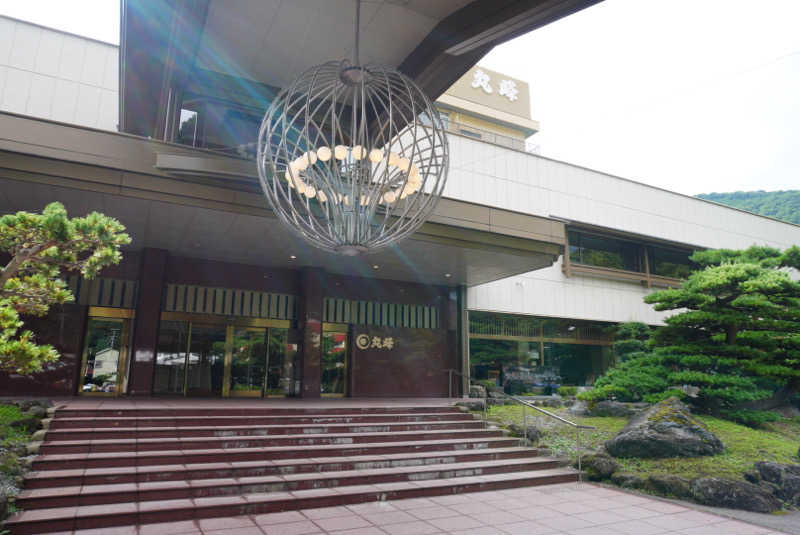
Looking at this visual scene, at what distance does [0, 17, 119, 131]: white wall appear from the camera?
11.5m

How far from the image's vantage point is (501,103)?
2698 cm

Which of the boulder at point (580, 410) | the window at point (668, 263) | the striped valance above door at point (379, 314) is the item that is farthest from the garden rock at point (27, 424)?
the window at point (668, 263)

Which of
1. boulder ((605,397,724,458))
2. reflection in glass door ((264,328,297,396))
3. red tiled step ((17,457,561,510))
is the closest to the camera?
red tiled step ((17,457,561,510))

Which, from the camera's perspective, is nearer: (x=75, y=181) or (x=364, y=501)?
(x=364, y=501)

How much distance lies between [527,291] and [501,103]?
48.6 ft

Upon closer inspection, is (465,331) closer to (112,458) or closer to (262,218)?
(262,218)

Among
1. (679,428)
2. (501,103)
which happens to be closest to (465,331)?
(679,428)

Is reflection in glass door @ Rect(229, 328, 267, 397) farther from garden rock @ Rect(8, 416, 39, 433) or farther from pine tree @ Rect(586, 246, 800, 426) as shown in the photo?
pine tree @ Rect(586, 246, 800, 426)

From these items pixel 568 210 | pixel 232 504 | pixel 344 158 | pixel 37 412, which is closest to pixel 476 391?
pixel 568 210

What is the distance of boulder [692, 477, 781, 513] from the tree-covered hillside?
6465mm

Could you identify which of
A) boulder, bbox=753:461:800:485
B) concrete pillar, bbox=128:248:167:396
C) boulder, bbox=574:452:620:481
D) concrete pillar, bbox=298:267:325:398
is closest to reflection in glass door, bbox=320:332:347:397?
concrete pillar, bbox=298:267:325:398

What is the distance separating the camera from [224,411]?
26.8ft

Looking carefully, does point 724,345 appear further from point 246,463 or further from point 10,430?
point 10,430

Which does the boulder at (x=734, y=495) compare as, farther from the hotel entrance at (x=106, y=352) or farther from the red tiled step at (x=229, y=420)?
the hotel entrance at (x=106, y=352)
